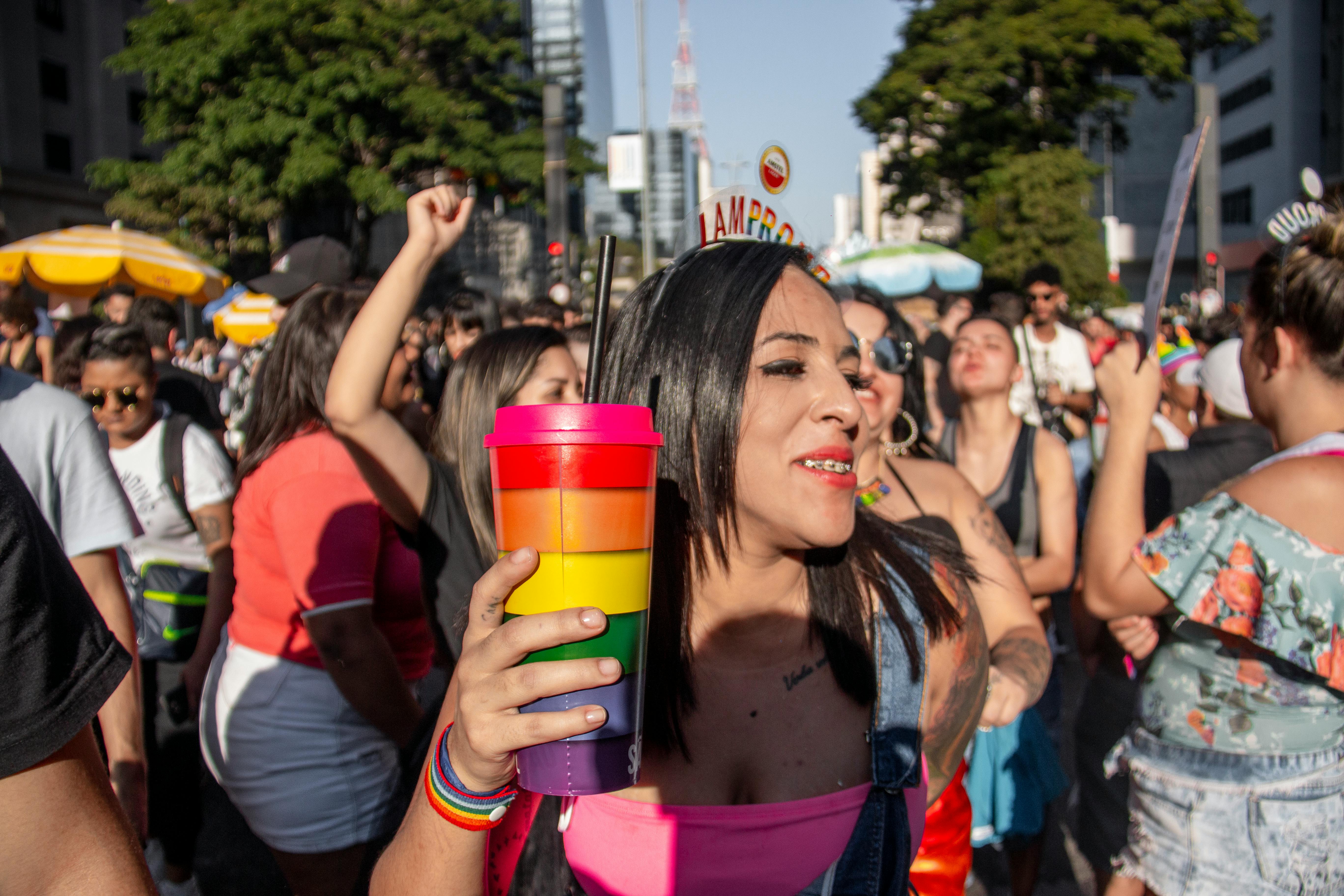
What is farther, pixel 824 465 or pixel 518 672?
pixel 824 465

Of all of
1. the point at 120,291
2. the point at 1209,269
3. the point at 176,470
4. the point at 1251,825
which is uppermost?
the point at 1209,269

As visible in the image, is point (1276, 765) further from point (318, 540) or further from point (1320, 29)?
point (1320, 29)

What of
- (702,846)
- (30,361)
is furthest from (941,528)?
(30,361)

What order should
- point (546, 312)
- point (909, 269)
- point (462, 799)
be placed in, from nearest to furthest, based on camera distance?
point (462, 799) < point (546, 312) < point (909, 269)

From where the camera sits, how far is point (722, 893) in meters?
1.52

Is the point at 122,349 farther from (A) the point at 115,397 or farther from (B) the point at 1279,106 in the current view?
(B) the point at 1279,106

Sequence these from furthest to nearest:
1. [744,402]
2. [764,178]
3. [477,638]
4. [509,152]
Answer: [509,152] < [764,178] < [744,402] < [477,638]

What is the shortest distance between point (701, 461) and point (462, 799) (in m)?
0.74

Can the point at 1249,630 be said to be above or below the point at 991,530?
below

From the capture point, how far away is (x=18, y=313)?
704cm

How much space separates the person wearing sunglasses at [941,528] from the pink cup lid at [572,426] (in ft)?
2.42

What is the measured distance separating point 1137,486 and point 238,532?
2646mm

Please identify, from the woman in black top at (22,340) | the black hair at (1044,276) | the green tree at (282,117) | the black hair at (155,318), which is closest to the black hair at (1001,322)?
the black hair at (1044,276)

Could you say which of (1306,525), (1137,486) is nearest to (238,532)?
(1137,486)
